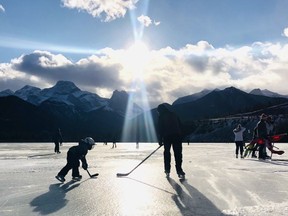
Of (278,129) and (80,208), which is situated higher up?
(278,129)

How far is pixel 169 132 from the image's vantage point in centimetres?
966

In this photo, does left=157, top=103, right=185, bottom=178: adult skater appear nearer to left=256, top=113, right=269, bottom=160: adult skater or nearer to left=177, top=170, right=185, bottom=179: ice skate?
left=177, top=170, right=185, bottom=179: ice skate

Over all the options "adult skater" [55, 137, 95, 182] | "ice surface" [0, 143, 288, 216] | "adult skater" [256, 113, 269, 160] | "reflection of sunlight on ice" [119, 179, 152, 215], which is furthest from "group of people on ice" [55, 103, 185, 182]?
"adult skater" [256, 113, 269, 160]

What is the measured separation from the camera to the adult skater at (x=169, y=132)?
9.65m

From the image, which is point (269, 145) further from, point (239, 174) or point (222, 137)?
point (222, 137)

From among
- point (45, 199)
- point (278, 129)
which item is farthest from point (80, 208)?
point (278, 129)

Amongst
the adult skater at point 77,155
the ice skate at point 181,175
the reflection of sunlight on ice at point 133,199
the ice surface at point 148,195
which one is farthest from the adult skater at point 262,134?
the reflection of sunlight on ice at point 133,199

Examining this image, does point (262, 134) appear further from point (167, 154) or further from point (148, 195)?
point (148, 195)

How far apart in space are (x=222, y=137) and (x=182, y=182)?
10086 centimetres

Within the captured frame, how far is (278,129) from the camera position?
100812mm

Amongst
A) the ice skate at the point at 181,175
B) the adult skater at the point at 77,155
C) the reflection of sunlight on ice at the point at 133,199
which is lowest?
the reflection of sunlight on ice at the point at 133,199

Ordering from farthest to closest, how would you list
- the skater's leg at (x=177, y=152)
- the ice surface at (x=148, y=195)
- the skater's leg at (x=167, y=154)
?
the skater's leg at (x=167, y=154), the skater's leg at (x=177, y=152), the ice surface at (x=148, y=195)

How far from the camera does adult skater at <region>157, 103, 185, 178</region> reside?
9.65 meters

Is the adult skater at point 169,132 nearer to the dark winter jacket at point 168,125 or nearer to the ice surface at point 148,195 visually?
the dark winter jacket at point 168,125
